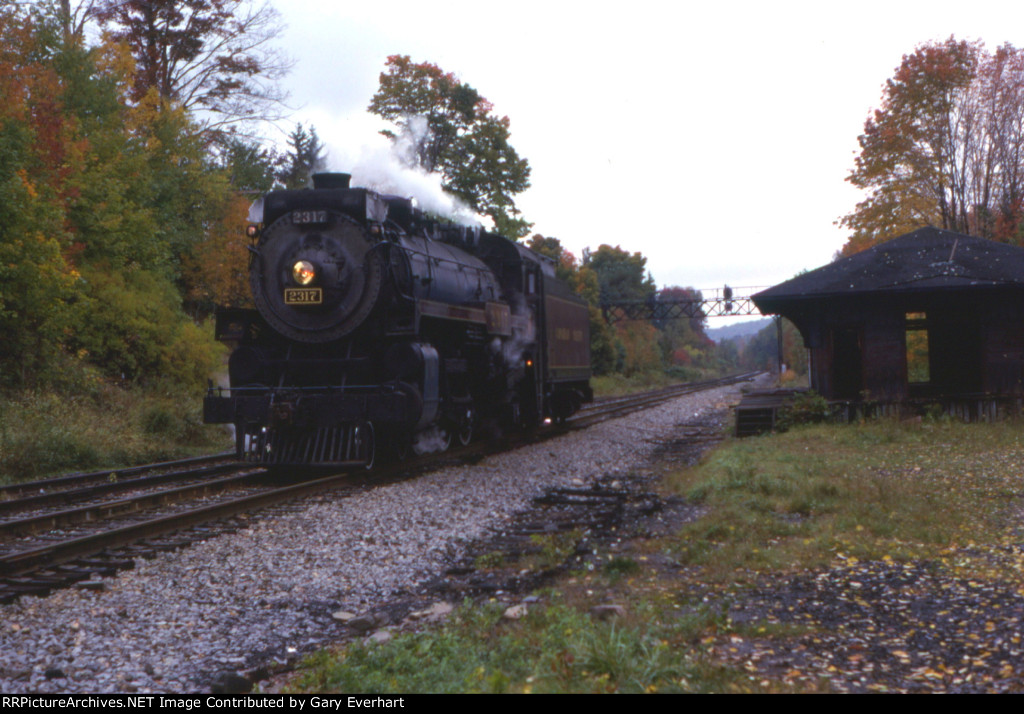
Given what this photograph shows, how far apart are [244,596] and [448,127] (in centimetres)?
3095

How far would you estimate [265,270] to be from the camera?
11.9 m

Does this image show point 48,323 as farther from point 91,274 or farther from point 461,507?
point 461,507

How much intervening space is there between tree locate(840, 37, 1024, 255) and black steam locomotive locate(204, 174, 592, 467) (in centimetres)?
2145

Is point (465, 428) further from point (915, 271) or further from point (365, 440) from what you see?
point (915, 271)

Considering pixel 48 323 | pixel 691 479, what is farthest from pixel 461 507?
pixel 48 323

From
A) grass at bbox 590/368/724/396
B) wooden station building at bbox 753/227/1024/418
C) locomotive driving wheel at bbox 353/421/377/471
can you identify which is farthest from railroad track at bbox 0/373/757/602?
grass at bbox 590/368/724/396

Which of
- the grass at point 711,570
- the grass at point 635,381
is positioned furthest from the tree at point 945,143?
the grass at point 711,570

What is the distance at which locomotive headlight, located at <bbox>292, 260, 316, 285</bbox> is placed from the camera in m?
11.4

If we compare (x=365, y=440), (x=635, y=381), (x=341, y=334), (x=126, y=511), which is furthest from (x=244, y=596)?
(x=635, y=381)

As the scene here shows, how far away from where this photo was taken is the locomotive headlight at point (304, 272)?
11406 mm

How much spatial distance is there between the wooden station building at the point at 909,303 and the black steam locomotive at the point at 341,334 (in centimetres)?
821

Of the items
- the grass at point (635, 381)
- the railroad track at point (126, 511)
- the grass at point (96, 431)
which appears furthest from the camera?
the grass at point (635, 381)

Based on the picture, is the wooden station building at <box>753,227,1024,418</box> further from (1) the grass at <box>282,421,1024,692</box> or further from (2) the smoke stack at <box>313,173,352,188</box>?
(2) the smoke stack at <box>313,173,352,188</box>

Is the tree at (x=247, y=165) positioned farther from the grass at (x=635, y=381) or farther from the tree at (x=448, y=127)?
the grass at (x=635, y=381)
